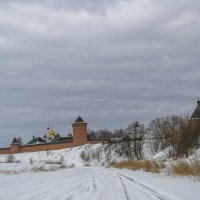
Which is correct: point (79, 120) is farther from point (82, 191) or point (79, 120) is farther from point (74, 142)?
point (82, 191)

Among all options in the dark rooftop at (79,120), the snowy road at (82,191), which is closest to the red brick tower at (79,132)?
the dark rooftop at (79,120)

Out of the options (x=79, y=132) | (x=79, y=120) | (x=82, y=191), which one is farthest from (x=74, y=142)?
(x=82, y=191)

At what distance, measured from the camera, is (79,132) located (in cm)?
16838

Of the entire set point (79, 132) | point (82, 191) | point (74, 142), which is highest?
point (79, 132)

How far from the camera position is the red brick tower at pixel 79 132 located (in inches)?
6383

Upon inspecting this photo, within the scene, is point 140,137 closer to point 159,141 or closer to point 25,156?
point 159,141

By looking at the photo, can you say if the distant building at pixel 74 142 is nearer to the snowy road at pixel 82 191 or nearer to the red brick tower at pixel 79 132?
the red brick tower at pixel 79 132

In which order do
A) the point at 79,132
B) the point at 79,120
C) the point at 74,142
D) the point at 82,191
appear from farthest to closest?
the point at 79,120 < the point at 79,132 < the point at 74,142 < the point at 82,191

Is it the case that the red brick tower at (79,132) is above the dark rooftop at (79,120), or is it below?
below

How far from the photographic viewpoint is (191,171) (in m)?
23.0

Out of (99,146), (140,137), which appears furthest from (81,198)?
(99,146)

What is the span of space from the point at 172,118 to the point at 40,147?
6110cm

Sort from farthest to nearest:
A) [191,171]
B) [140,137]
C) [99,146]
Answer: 1. [99,146]
2. [140,137]
3. [191,171]

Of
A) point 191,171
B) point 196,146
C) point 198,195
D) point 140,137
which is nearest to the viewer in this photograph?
Result: point 198,195
